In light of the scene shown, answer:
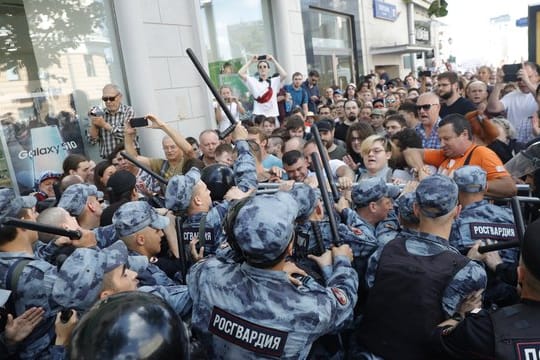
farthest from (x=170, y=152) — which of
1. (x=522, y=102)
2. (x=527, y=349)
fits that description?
(x=522, y=102)

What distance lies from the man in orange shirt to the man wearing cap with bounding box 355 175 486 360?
1.24m

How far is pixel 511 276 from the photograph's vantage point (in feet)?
7.51

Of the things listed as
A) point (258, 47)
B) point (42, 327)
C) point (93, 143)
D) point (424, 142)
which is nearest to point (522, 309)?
point (42, 327)

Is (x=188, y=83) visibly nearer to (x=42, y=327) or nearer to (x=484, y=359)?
(x=42, y=327)

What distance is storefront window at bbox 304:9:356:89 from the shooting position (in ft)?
42.3

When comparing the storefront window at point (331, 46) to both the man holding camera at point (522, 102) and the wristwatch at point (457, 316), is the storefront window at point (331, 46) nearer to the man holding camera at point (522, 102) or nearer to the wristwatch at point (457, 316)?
the man holding camera at point (522, 102)

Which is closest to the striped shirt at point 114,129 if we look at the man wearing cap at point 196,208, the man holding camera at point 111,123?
the man holding camera at point 111,123

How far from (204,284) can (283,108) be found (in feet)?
23.8

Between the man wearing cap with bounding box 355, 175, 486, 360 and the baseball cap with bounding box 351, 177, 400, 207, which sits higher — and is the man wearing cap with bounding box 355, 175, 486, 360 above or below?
below

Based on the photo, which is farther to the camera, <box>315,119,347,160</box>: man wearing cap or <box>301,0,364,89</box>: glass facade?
<box>301,0,364,89</box>: glass facade

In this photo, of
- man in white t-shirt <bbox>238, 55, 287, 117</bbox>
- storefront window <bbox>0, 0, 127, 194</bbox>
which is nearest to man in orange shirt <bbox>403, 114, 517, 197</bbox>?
man in white t-shirt <bbox>238, 55, 287, 117</bbox>

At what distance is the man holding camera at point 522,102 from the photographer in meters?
5.65

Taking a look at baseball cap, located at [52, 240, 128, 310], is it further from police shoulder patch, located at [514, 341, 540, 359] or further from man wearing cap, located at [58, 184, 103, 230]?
police shoulder patch, located at [514, 341, 540, 359]

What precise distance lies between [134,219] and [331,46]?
42.6 ft
